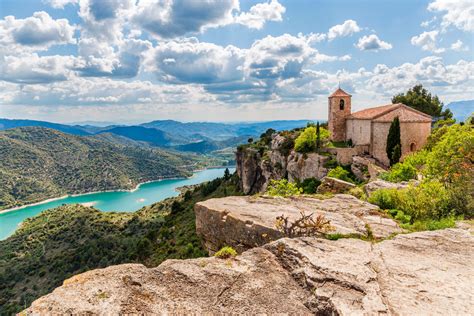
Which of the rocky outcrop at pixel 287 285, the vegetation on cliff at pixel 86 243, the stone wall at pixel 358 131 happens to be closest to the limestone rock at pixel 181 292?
the rocky outcrop at pixel 287 285

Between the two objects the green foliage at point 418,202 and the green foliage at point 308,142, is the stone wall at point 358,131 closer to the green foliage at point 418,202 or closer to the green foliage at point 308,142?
the green foliage at point 308,142

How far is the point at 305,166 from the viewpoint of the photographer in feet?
152

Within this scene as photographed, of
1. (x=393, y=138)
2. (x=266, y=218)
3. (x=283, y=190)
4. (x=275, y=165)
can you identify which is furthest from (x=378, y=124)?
(x=266, y=218)

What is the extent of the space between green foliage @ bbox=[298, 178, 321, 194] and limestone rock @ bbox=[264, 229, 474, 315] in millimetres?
32082

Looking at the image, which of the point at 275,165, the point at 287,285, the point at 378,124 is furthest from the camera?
the point at 275,165

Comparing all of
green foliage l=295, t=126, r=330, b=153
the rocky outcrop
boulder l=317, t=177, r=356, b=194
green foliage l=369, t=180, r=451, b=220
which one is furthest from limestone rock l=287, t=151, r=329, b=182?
the rocky outcrop

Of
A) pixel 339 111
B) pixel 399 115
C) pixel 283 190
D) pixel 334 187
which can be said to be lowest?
pixel 283 190

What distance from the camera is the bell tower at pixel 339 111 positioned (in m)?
48.3

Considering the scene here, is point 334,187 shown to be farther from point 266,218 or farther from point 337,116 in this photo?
point 337,116

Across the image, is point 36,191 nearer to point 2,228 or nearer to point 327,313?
point 2,228

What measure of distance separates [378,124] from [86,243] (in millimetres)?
77024

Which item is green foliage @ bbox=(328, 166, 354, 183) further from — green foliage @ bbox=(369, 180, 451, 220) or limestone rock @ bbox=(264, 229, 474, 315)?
limestone rock @ bbox=(264, 229, 474, 315)

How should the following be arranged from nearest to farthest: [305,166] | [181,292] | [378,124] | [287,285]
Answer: [181,292], [287,285], [378,124], [305,166]

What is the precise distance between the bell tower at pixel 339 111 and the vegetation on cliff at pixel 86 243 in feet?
93.8
